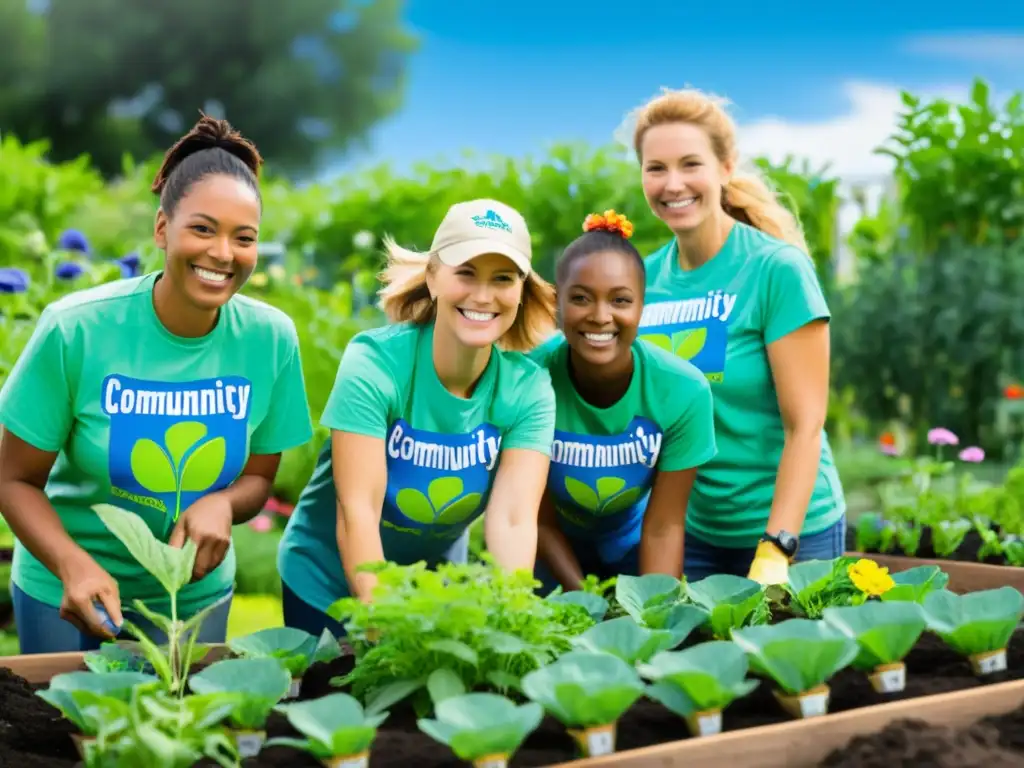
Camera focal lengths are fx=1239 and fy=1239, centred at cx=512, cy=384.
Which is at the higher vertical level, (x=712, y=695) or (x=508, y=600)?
(x=508, y=600)

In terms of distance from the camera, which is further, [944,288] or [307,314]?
[944,288]

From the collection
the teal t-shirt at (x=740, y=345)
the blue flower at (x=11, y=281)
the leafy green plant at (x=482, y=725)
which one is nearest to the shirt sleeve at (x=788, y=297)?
the teal t-shirt at (x=740, y=345)

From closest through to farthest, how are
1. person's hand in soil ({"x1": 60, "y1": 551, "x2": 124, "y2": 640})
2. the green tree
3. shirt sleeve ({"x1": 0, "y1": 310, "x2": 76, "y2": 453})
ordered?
person's hand in soil ({"x1": 60, "y1": 551, "x2": 124, "y2": 640})
shirt sleeve ({"x1": 0, "y1": 310, "x2": 76, "y2": 453})
the green tree

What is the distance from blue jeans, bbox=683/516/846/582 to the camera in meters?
2.68

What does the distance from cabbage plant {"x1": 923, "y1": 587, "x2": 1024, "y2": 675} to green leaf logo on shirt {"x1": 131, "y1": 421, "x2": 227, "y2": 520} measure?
1.20 meters

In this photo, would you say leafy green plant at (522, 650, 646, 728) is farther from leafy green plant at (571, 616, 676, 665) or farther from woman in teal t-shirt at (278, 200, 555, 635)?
woman in teal t-shirt at (278, 200, 555, 635)

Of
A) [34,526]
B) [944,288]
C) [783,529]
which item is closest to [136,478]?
[34,526]

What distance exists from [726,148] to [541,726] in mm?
1454

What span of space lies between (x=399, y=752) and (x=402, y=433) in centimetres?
74

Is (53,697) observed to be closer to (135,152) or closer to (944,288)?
(944,288)

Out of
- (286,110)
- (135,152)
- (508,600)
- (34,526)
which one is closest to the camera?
(508,600)

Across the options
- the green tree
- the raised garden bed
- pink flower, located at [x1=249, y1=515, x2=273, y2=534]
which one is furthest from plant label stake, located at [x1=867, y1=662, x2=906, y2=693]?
the green tree

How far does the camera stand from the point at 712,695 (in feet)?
5.09

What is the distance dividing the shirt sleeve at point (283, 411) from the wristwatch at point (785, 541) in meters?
0.93
